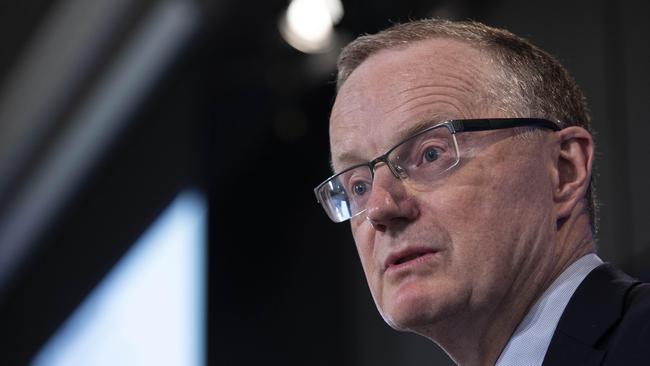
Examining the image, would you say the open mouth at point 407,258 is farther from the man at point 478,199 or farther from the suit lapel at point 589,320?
the suit lapel at point 589,320

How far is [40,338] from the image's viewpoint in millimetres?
6031

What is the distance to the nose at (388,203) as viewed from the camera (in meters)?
1.72

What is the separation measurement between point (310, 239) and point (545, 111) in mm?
3415

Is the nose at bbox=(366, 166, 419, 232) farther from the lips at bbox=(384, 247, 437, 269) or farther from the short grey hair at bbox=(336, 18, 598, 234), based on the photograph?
the short grey hair at bbox=(336, 18, 598, 234)

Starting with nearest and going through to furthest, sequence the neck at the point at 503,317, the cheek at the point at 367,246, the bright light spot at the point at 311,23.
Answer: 1. the neck at the point at 503,317
2. the cheek at the point at 367,246
3. the bright light spot at the point at 311,23

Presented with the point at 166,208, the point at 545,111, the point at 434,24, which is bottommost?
the point at 545,111

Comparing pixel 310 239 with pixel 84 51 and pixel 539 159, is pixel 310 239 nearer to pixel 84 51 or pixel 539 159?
pixel 84 51

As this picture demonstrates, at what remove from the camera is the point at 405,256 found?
5.70 ft

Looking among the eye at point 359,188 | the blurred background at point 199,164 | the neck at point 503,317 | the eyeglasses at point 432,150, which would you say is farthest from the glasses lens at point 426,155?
the blurred background at point 199,164

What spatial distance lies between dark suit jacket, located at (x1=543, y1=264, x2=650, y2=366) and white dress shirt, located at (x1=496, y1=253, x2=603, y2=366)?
4 cm

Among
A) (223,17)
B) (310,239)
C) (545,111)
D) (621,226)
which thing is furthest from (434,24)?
(310,239)

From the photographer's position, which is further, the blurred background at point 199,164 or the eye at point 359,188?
the blurred background at point 199,164

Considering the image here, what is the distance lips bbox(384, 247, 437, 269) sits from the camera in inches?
67.3

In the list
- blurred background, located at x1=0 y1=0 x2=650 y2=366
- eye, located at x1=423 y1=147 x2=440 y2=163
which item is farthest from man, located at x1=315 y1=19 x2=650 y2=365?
blurred background, located at x1=0 y1=0 x2=650 y2=366
